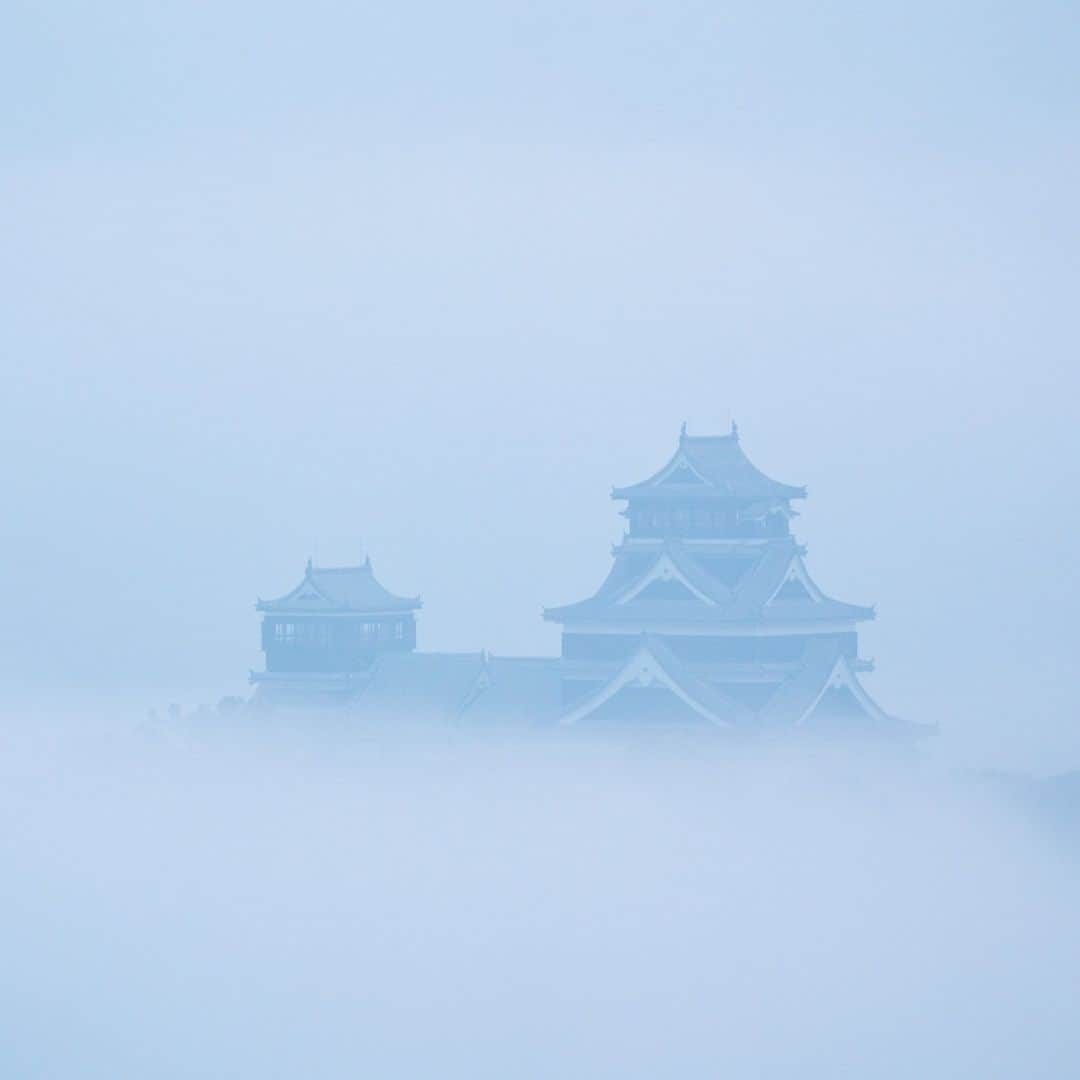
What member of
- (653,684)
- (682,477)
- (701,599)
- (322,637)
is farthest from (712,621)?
(322,637)

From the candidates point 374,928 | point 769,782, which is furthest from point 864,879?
point 374,928

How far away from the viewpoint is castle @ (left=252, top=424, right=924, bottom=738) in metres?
67.9

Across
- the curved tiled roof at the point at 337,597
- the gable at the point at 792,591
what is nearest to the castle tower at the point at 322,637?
the curved tiled roof at the point at 337,597

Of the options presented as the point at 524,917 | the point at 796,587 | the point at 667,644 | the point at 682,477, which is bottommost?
the point at 524,917

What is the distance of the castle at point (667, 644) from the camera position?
223 feet

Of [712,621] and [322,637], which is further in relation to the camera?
[322,637]

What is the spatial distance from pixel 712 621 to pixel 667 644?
86 cm

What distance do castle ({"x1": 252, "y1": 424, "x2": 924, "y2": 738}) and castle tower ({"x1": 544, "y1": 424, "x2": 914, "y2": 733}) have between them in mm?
23

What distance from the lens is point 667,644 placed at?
225ft

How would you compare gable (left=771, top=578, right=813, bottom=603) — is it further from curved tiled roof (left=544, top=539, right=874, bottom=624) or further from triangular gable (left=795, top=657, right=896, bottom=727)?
triangular gable (left=795, top=657, right=896, bottom=727)

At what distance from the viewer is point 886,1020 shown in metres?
59.2

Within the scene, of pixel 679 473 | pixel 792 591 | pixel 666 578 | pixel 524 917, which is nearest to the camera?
pixel 524 917

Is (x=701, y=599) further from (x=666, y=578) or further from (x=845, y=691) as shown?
(x=845, y=691)

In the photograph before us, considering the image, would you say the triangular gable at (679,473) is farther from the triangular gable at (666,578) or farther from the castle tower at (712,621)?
the triangular gable at (666,578)
